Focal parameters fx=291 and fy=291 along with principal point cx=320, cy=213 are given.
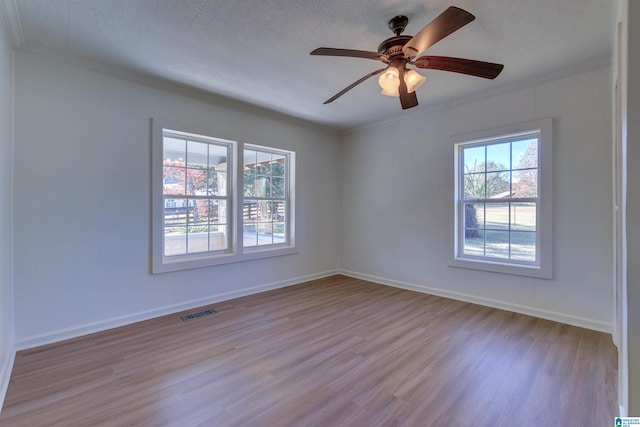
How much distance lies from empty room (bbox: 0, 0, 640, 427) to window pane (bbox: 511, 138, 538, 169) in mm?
21

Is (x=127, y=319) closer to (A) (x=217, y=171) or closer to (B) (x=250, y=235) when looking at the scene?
(B) (x=250, y=235)

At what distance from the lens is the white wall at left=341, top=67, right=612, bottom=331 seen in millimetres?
2885

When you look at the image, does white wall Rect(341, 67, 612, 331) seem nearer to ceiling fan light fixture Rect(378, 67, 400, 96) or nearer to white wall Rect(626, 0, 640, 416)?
ceiling fan light fixture Rect(378, 67, 400, 96)

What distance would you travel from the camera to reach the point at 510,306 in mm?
3424

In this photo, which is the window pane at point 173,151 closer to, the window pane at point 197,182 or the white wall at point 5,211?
the window pane at point 197,182

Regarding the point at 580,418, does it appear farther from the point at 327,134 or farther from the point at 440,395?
the point at 327,134

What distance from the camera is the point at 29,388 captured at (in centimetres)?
196

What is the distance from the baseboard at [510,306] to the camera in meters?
2.89

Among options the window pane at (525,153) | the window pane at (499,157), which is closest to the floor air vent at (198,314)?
the window pane at (499,157)

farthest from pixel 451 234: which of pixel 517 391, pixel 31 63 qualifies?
pixel 31 63

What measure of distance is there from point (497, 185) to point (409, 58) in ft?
7.36

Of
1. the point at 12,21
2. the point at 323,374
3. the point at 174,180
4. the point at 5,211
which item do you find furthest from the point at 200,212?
the point at 323,374

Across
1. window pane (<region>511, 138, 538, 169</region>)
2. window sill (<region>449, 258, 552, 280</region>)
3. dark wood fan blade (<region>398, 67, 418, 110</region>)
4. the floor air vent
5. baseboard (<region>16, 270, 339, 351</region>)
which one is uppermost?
dark wood fan blade (<region>398, 67, 418, 110</region>)

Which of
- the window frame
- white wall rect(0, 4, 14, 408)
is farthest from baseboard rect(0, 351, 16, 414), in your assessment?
the window frame
